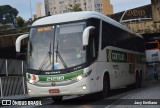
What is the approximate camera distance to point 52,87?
14352 mm

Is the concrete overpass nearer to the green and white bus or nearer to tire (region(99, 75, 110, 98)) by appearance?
tire (region(99, 75, 110, 98))

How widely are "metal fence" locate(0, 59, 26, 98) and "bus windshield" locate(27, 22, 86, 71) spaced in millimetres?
7361

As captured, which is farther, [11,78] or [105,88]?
[11,78]

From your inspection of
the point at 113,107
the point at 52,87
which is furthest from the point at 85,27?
the point at 113,107

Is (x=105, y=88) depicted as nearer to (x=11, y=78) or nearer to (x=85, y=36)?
(x=85, y=36)

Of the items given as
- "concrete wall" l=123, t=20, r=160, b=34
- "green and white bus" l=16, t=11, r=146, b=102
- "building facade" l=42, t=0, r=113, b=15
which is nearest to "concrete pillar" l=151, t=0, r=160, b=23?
"concrete wall" l=123, t=20, r=160, b=34

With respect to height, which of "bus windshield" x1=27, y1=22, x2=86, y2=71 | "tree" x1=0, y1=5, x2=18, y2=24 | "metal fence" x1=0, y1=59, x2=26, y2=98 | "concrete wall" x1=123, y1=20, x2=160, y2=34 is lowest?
"metal fence" x1=0, y1=59, x2=26, y2=98

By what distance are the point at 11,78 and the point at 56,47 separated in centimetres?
961

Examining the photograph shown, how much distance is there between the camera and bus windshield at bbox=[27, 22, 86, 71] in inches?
571

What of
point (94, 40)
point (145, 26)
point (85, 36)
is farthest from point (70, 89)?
point (145, 26)

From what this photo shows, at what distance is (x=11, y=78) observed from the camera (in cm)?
2369

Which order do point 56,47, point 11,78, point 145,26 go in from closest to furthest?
point 56,47 < point 11,78 < point 145,26

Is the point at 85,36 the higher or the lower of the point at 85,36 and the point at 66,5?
the lower

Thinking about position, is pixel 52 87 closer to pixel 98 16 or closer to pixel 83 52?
pixel 83 52
